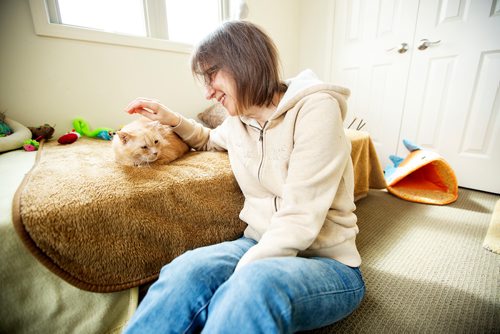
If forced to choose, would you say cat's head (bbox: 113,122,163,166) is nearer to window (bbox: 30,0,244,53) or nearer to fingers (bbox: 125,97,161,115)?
fingers (bbox: 125,97,161,115)

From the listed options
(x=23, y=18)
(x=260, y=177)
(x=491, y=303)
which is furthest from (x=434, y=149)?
(x=23, y=18)

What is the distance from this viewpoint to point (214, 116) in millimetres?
1776

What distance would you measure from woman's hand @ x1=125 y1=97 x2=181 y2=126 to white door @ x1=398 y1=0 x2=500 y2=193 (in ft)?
6.87

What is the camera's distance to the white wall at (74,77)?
1.33 meters

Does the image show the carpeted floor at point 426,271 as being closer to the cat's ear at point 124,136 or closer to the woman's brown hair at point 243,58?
the woman's brown hair at point 243,58

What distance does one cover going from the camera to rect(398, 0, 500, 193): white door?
162 centimetres

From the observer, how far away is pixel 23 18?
51.8 inches

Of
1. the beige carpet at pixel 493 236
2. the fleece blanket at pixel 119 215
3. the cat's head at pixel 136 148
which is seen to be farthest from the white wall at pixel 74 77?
the beige carpet at pixel 493 236

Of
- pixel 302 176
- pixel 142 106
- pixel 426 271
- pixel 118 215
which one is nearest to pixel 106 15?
pixel 142 106

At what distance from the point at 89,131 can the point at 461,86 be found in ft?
9.18

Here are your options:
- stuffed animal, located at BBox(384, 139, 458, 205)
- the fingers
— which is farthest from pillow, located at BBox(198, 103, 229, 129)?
stuffed animal, located at BBox(384, 139, 458, 205)

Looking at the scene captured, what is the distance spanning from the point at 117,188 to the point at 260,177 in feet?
1.46

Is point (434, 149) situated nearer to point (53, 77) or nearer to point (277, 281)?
point (277, 281)

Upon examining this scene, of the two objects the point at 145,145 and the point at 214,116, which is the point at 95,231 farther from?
the point at 214,116
